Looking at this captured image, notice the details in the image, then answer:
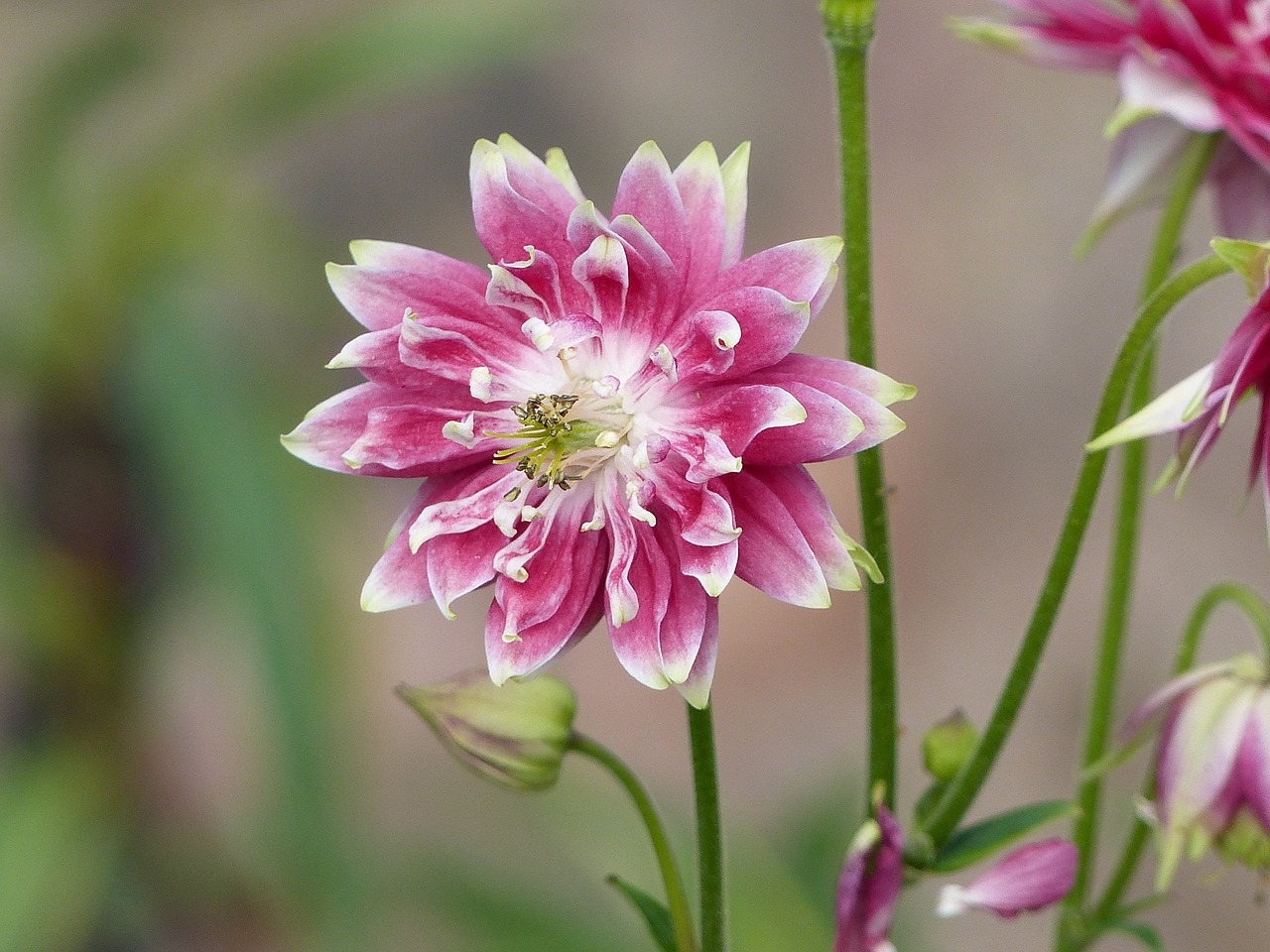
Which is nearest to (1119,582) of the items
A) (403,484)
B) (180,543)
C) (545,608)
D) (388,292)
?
(545,608)

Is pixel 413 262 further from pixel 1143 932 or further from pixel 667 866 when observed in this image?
pixel 1143 932

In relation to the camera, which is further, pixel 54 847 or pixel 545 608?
pixel 54 847

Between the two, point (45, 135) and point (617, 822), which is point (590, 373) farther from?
point (45, 135)

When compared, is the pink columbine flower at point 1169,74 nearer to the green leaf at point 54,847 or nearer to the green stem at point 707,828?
the green stem at point 707,828

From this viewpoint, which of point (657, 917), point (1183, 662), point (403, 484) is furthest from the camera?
point (403, 484)

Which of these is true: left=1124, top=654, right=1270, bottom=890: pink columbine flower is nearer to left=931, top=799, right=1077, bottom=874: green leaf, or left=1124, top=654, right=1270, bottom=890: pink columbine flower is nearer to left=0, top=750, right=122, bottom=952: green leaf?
left=931, top=799, right=1077, bottom=874: green leaf

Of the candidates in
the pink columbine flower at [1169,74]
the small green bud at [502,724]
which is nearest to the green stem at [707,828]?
the small green bud at [502,724]

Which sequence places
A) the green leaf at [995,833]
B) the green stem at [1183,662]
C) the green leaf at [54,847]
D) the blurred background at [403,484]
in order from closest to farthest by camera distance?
the green leaf at [995,833], the green stem at [1183,662], the green leaf at [54,847], the blurred background at [403,484]
